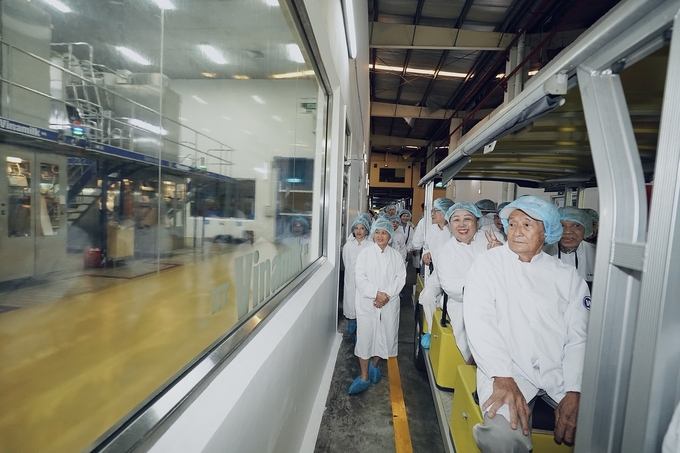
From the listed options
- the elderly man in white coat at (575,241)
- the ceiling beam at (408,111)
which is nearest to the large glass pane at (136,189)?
the elderly man in white coat at (575,241)

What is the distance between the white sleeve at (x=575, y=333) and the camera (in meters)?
1.64

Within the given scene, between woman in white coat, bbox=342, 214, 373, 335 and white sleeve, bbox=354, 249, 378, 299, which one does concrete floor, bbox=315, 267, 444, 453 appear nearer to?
woman in white coat, bbox=342, 214, 373, 335

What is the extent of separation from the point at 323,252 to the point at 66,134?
9.96 ft

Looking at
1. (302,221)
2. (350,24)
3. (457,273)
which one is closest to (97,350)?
(302,221)

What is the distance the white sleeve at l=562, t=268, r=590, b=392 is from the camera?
5.38 ft

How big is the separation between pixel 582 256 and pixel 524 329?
2245 millimetres

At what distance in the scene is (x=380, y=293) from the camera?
3.44m

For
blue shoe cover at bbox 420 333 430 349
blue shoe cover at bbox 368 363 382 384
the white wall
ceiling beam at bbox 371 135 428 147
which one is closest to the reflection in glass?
the white wall

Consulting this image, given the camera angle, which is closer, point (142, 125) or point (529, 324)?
point (142, 125)

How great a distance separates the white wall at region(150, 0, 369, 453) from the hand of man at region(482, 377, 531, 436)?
1.10 meters

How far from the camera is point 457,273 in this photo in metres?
3.13

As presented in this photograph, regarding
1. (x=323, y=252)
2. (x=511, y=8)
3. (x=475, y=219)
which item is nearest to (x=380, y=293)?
(x=323, y=252)

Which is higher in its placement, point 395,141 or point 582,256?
point 395,141

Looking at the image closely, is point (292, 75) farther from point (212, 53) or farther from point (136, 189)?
point (136, 189)
